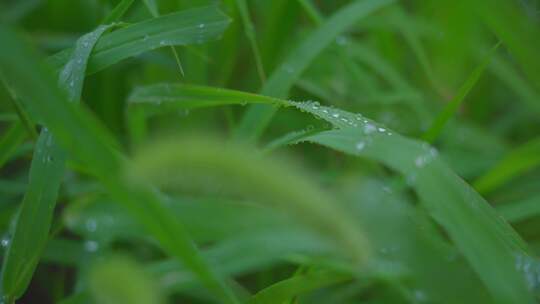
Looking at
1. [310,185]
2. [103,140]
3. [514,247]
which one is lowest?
[514,247]

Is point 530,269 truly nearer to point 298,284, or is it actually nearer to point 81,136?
point 298,284

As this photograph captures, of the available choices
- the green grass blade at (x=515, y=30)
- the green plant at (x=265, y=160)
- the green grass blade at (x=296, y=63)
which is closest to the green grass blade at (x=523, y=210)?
the green plant at (x=265, y=160)

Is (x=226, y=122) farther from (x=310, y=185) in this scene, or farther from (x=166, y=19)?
(x=310, y=185)

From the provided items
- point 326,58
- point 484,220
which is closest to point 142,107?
point 326,58

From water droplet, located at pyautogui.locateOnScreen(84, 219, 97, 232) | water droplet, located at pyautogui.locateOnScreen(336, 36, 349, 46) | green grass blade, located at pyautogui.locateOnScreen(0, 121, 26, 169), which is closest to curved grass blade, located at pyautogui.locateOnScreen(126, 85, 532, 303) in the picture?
water droplet, located at pyautogui.locateOnScreen(84, 219, 97, 232)

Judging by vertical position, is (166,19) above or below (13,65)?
above

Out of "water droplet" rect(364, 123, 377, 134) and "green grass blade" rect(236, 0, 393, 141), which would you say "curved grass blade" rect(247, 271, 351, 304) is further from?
"green grass blade" rect(236, 0, 393, 141)
